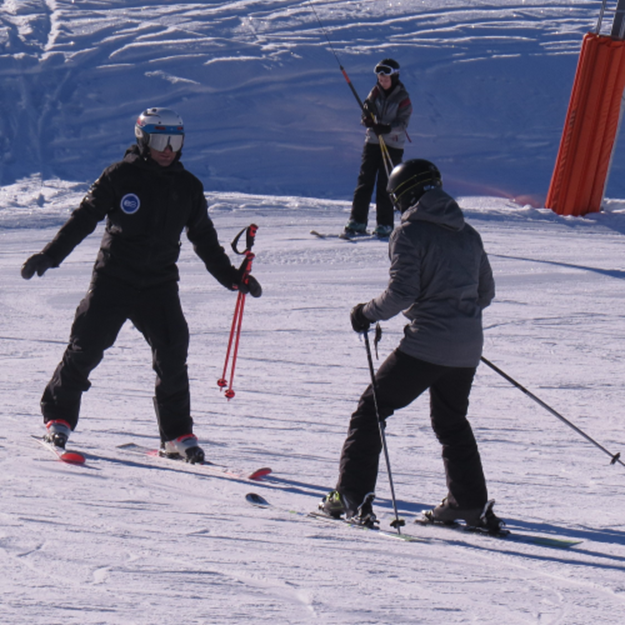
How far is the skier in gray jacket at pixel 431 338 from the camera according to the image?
3381 mm

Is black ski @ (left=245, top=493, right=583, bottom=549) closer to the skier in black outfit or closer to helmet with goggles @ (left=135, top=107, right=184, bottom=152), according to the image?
the skier in black outfit

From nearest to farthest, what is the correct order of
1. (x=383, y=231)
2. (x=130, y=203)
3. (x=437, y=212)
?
(x=437, y=212) < (x=130, y=203) < (x=383, y=231)

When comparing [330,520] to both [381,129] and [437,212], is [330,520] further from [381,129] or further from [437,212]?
[381,129]

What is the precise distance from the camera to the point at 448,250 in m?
3.39

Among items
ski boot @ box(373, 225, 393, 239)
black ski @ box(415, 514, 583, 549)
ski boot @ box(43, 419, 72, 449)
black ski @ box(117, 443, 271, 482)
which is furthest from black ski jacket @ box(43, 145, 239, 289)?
ski boot @ box(373, 225, 393, 239)

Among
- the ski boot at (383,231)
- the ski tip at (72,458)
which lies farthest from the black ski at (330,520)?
the ski boot at (383,231)

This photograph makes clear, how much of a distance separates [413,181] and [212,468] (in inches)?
67.5

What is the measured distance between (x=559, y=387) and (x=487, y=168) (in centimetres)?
872

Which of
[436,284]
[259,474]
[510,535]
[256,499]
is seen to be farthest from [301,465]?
[436,284]

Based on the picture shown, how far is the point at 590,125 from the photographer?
10.8m

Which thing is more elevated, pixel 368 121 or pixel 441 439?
pixel 368 121

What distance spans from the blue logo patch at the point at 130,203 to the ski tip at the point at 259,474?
1295 millimetres

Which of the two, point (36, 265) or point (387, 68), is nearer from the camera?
point (36, 265)

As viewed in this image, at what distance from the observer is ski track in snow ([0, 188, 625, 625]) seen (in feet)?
8.80
